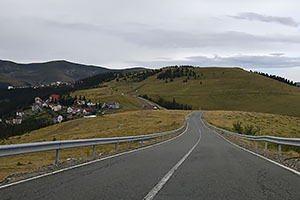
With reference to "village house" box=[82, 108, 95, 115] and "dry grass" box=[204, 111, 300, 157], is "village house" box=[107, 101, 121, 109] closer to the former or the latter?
"village house" box=[82, 108, 95, 115]

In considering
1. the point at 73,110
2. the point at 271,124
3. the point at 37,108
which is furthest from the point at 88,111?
A: the point at 271,124

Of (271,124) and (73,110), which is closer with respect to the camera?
(271,124)

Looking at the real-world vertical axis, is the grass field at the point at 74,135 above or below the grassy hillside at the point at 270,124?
below

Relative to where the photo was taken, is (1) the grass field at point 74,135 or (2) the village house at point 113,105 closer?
(1) the grass field at point 74,135

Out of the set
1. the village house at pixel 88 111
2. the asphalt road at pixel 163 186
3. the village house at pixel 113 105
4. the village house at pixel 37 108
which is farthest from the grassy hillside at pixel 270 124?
the village house at pixel 37 108

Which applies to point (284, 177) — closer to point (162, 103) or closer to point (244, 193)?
point (244, 193)

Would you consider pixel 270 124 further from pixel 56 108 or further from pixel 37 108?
pixel 37 108

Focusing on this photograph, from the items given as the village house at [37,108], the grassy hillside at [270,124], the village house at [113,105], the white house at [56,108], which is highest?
the grassy hillside at [270,124]

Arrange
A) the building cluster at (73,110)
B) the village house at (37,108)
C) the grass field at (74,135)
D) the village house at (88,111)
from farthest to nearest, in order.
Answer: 1. the village house at (37,108)
2. the village house at (88,111)
3. the building cluster at (73,110)
4. the grass field at (74,135)

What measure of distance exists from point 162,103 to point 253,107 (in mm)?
46884

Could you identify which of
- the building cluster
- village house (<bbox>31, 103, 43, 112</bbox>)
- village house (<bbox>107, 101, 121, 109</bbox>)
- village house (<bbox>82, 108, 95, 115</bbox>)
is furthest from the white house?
village house (<bbox>107, 101, 121, 109</bbox>)

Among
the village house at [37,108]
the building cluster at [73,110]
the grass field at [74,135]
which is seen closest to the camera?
the grass field at [74,135]

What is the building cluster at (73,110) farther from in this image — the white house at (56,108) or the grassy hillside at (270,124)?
the grassy hillside at (270,124)

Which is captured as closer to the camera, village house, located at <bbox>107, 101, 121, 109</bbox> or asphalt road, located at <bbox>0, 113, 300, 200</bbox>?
asphalt road, located at <bbox>0, 113, 300, 200</bbox>
